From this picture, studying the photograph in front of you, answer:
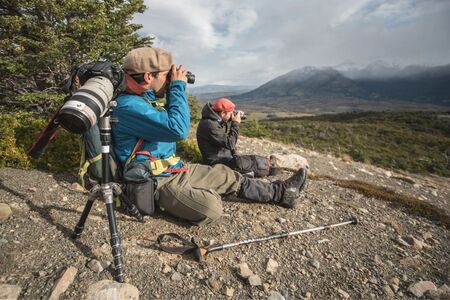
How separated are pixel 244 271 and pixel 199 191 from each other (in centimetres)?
116

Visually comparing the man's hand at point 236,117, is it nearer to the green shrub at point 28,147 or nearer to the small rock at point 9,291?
the green shrub at point 28,147

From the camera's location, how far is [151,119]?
320 centimetres

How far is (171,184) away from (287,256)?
1722 millimetres

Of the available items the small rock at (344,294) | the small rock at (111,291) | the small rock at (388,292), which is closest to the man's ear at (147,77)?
the small rock at (111,291)

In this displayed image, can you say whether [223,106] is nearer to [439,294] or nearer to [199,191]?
[199,191]

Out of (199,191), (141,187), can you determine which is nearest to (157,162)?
(141,187)

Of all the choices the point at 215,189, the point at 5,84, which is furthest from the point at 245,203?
the point at 5,84

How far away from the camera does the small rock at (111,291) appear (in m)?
2.37

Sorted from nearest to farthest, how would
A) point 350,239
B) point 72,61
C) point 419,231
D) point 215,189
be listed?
1. point 350,239
2. point 215,189
3. point 419,231
4. point 72,61

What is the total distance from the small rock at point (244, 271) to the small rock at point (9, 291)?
201cm

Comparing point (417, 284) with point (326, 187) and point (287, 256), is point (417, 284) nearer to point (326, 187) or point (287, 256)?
point (287, 256)

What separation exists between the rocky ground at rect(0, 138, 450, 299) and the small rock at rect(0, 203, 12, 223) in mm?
11

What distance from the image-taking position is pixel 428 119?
47.6m

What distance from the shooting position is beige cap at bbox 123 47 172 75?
3.23m
